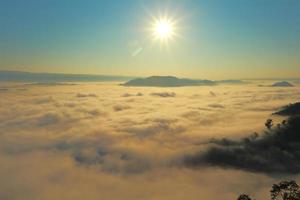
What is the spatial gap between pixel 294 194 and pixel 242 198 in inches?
414

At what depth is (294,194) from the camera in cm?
6850

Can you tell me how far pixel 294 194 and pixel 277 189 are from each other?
12.9 ft

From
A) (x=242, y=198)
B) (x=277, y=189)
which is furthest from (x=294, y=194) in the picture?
(x=242, y=198)

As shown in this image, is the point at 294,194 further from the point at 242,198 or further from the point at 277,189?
the point at 242,198

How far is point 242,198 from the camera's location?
7231cm

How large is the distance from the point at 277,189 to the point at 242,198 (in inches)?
302

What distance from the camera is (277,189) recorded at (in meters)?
71.7
